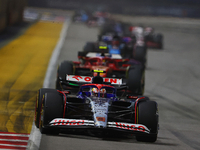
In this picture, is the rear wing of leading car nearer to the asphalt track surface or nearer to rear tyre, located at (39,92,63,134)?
the asphalt track surface

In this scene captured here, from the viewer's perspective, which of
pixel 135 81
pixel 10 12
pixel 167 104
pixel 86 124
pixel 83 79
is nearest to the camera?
pixel 86 124

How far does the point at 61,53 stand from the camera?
25062 mm

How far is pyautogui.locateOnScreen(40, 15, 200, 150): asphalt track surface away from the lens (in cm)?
838

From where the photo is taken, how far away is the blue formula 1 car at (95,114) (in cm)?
838

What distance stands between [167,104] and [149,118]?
5.14 meters

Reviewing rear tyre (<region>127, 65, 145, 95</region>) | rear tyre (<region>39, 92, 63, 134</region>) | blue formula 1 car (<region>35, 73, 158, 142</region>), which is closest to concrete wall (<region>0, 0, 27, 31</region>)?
rear tyre (<region>127, 65, 145, 95</region>)

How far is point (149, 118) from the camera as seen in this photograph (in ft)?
28.7

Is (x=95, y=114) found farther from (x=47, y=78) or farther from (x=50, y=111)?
(x=47, y=78)

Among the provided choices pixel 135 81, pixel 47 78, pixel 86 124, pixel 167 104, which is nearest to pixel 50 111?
pixel 86 124

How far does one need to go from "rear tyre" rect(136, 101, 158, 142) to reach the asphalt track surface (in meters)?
0.15

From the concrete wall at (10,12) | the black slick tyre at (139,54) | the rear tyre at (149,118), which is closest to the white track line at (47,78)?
the rear tyre at (149,118)

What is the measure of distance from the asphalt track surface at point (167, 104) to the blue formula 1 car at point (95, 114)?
265 mm

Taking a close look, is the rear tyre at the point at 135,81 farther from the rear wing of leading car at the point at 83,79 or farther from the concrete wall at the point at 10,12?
the concrete wall at the point at 10,12

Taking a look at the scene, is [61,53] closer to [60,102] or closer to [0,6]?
[0,6]
